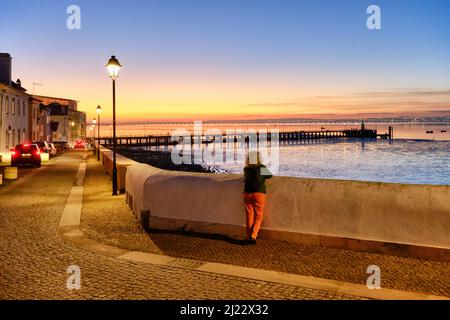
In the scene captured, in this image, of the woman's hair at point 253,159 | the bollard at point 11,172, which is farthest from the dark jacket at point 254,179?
the bollard at point 11,172

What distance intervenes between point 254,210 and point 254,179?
1.88 feet

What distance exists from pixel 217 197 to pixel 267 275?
8.83 feet

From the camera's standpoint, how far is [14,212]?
11.7 metres

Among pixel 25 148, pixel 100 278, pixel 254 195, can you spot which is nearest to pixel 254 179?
pixel 254 195

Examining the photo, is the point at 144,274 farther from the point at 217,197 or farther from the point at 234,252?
the point at 217,197

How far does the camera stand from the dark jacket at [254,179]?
796cm

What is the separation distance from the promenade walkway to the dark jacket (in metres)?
0.99

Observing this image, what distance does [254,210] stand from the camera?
8.09 m

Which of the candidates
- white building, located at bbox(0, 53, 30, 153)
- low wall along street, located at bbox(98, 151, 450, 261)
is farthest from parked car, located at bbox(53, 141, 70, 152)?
low wall along street, located at bbox(98, 151, 450, 261)

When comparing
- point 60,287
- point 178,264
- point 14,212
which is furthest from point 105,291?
point 14,212

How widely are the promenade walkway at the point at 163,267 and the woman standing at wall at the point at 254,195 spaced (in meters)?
0.32

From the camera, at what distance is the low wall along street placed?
22.8 ft
